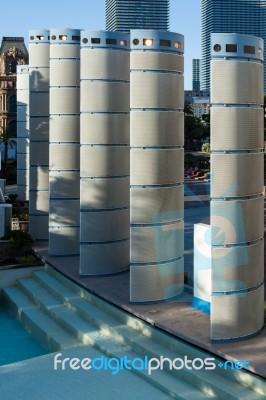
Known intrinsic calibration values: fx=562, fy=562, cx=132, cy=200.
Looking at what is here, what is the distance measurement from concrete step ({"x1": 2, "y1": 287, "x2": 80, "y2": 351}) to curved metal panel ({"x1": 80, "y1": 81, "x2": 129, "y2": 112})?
659 cm

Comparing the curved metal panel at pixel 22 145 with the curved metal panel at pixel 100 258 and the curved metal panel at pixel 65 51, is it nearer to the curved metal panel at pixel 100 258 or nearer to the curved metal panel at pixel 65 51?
the curved metal panel at pixel 65 51

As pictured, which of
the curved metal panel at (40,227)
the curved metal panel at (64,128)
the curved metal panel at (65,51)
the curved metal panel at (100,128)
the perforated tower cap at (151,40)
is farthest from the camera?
the curved metal panel at (40,227)

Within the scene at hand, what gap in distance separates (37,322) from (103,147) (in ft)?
19.6

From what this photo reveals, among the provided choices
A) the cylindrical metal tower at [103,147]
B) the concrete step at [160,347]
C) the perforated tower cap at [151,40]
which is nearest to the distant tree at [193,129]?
the cylindrical metal tower at [103,147]

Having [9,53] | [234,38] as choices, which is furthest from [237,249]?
[9,53]

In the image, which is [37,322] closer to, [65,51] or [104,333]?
[104,333]

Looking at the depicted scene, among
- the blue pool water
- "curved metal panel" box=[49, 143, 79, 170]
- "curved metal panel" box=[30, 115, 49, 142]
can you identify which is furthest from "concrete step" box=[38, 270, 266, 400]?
"curved metal panel" box=[30, 115, 49, 142]

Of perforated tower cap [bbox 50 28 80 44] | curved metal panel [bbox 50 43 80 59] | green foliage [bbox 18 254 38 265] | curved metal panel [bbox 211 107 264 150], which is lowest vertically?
green foliage [bbox 18 254 38 265]

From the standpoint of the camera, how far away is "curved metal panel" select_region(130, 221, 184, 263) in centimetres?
1552

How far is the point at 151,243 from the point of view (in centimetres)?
1561

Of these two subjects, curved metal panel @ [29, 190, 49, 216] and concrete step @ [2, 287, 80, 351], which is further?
curved metal panel @ [29, 190, 49, 216]

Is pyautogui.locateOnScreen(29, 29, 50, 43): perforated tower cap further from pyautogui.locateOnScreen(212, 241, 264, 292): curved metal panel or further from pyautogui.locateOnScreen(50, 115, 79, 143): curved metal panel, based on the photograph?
pyautogui.locateOnScreen(212, 241, 264, 292): curved metal panel

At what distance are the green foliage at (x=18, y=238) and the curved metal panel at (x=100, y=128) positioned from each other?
6120mm

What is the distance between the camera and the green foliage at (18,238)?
2255cm
